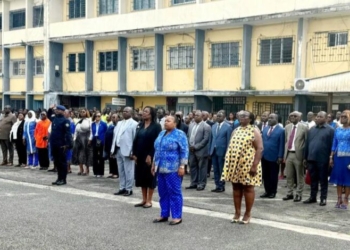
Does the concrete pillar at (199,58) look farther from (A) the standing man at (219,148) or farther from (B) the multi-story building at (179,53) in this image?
(A) the standing man at (219,148)

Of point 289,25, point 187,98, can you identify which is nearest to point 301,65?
point 289,25

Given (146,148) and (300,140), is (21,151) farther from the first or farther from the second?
(300,140)

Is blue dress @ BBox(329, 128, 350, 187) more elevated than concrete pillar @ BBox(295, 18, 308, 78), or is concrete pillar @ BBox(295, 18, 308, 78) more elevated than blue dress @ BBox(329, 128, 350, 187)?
concrete pillar @ BBox(295, 18, 308, 78)

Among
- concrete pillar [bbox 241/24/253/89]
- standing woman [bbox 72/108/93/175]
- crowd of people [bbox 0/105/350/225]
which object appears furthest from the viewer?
concrete pillar [bbox 241/24/253/89]

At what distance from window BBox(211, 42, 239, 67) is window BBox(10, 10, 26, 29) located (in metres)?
15.5

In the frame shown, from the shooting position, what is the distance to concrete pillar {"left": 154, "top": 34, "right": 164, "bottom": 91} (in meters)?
23.6

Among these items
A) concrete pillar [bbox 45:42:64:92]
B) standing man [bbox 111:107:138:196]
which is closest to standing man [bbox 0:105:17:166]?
standing man [bbox 111:107:138:196]

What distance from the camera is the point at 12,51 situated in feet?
106

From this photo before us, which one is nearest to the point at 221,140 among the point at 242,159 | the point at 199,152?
the point at 199,152

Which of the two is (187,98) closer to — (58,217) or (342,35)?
(342,35)

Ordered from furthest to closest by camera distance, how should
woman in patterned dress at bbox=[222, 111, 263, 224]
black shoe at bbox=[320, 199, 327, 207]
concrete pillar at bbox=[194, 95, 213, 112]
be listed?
concrete pillar at bbox=[194, 95, 213, 112], black shoe at bbox=[320, 199, 327, 207], woman in patterned dress at bbox=[222, 111, 263, 224]

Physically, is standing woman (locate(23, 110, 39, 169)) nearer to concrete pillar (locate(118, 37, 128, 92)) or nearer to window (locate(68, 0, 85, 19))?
concrete pillar (locate(118, 37, 128, 92))

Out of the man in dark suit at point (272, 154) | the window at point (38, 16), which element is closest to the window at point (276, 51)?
the man in dark suit at point (272, 154)

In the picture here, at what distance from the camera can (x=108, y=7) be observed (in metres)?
26.1
